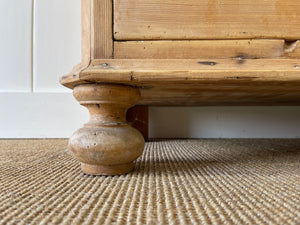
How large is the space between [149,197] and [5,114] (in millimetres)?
986

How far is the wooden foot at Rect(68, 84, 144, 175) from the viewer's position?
36 centimetres

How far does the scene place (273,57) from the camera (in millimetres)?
407

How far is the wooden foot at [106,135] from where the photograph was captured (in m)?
0.36

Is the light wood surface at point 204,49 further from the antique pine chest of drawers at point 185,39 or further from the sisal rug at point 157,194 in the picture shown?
the sisal rug at point 157,194

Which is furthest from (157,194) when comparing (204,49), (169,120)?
(169,120)

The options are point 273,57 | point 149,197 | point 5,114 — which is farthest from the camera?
point 5,114

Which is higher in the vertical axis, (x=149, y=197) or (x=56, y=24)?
(x=56, y=24)

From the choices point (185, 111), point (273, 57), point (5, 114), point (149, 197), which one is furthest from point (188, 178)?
point (5, 114)

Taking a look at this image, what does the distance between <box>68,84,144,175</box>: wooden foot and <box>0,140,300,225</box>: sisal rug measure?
0.02m

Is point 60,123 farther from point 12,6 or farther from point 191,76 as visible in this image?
point 191,76

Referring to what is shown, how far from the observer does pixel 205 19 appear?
410mm

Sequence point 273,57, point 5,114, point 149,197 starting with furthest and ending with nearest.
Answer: point 5,114, point 273,57, point 149,197

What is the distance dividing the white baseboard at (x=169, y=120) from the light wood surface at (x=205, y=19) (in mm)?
689

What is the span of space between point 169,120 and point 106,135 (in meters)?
0.74
